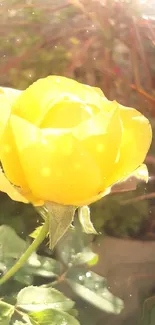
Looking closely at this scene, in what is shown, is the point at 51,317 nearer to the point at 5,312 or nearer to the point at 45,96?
the point at 5,312

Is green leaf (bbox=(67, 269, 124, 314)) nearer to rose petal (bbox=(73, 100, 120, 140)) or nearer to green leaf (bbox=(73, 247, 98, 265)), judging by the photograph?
green leaf (bbox=(73, 247, 98, 265))

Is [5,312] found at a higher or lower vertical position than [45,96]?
lower

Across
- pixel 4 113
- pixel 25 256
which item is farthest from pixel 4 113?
pixel 25 256

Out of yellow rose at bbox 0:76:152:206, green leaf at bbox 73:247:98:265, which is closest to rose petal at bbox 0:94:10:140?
yellow rose at bbox 0:76:152:206

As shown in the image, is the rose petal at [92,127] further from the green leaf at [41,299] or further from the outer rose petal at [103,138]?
the green leaf at [41,299]

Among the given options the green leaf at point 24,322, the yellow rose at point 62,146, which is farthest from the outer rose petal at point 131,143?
the green leaf at point 24,322

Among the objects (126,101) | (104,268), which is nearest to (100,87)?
(126,101)
